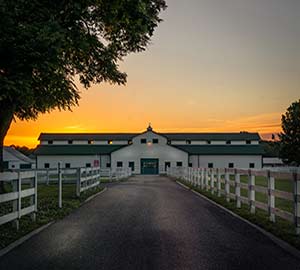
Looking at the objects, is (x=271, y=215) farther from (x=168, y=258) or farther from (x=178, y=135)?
(x=178, y=135)

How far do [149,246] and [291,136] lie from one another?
68.5 metres

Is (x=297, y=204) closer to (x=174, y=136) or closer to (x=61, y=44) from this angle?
(x=61, y=44)

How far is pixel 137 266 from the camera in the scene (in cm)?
587

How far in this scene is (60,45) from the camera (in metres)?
12.2

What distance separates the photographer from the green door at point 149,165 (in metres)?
68.4

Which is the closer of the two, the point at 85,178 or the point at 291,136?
the point at 85,178

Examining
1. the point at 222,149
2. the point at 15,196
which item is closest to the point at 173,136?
the point at 222,149

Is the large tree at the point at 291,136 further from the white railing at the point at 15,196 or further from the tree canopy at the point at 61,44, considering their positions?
the white railing at the point at 15,196

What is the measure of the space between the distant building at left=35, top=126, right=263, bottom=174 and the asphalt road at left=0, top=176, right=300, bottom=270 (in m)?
56.4

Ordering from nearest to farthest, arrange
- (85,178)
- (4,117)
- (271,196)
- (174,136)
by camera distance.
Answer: (271,196)
(4,117)
(85,178)
(174,136)

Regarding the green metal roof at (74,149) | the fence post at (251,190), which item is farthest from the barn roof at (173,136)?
the fence post at (251,190)

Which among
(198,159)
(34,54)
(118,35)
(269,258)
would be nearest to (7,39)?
(34,54)

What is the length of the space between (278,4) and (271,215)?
10282 mm

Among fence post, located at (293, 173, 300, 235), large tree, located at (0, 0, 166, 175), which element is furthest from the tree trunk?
fence post, located at (293, 173, 300, 235)
